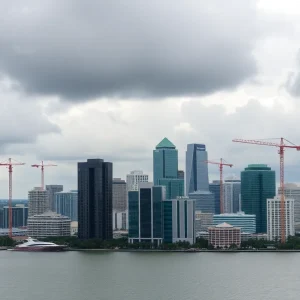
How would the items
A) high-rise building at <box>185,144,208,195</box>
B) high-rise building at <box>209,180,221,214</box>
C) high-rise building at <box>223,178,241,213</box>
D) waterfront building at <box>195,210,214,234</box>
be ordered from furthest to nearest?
high-rise building at <box>185,144,208,195</box>, high-rise building at <box>209,180,221,214</box>, high-rise building at <box>223,178,241,213</box>, waterfront building at <box>195,210,214,234</box>

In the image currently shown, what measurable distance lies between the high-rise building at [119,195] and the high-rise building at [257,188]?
22.1m

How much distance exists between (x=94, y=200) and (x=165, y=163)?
50874mm

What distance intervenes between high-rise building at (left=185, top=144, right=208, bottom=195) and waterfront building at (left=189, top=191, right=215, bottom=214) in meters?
12.1

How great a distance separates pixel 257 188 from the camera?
115 m

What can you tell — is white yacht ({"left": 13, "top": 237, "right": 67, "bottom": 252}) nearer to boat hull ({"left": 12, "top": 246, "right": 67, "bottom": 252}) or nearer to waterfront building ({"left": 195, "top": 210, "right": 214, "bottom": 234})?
boat hull ({"left": 12, "top": 246, "right": 67, "bottom": 252})

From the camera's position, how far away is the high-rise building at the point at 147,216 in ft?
252

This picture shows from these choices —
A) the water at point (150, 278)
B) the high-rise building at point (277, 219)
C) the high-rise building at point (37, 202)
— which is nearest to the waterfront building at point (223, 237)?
the water at point (150, 278)

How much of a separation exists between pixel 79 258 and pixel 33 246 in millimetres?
14066

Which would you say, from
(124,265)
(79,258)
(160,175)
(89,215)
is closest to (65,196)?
(160,175)

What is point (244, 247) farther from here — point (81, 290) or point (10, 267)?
point (81, 290)

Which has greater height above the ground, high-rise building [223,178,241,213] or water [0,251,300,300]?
high-rise building [223,178,241,213]

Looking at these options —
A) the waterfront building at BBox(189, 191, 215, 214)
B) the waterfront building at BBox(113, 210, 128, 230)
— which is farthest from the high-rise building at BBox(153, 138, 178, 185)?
the waterfront building at BBox(113, 210, 128, 230)

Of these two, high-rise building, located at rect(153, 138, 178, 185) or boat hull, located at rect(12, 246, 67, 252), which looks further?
high-rise building, located at rect(153, 138, 178, 185)

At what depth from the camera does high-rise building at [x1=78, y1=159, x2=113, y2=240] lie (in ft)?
270
